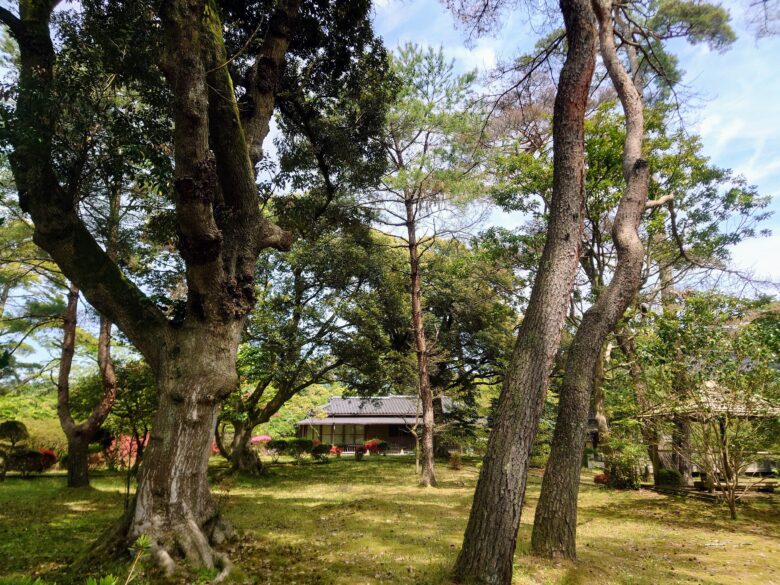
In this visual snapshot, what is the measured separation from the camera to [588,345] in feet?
17.3

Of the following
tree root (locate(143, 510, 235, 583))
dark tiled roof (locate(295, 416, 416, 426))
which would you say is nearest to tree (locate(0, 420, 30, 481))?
tree root (locate(143, 510, 235, 583))

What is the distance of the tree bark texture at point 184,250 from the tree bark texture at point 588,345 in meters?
3.60

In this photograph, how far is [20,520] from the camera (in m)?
7.39

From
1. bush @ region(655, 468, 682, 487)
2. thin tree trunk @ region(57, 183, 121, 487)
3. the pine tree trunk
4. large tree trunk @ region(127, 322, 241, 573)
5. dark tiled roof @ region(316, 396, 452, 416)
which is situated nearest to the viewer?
large tree trunk @ region(127, 322, 241, 573)

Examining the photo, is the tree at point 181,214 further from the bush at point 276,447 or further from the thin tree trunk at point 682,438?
the bush at point 276,447

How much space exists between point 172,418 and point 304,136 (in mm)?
6342

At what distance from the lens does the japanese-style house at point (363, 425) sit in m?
30.3

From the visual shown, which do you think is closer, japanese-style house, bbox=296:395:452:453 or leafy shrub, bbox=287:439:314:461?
leafy shrub, bbox=287:439:314:461

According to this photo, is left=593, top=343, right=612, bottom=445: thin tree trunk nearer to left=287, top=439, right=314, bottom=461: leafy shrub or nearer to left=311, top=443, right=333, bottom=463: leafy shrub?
left=311, top=443, right=333, bottom=463: leafy shrub

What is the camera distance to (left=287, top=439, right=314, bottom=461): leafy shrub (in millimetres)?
22719

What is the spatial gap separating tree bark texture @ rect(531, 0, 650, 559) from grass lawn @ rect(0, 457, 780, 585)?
41 centimetres

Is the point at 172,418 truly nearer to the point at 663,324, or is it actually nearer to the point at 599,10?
the point at 599,10

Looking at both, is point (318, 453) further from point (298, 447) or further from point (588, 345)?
point (588, 345)

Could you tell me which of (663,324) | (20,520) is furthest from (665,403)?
(20,520)
